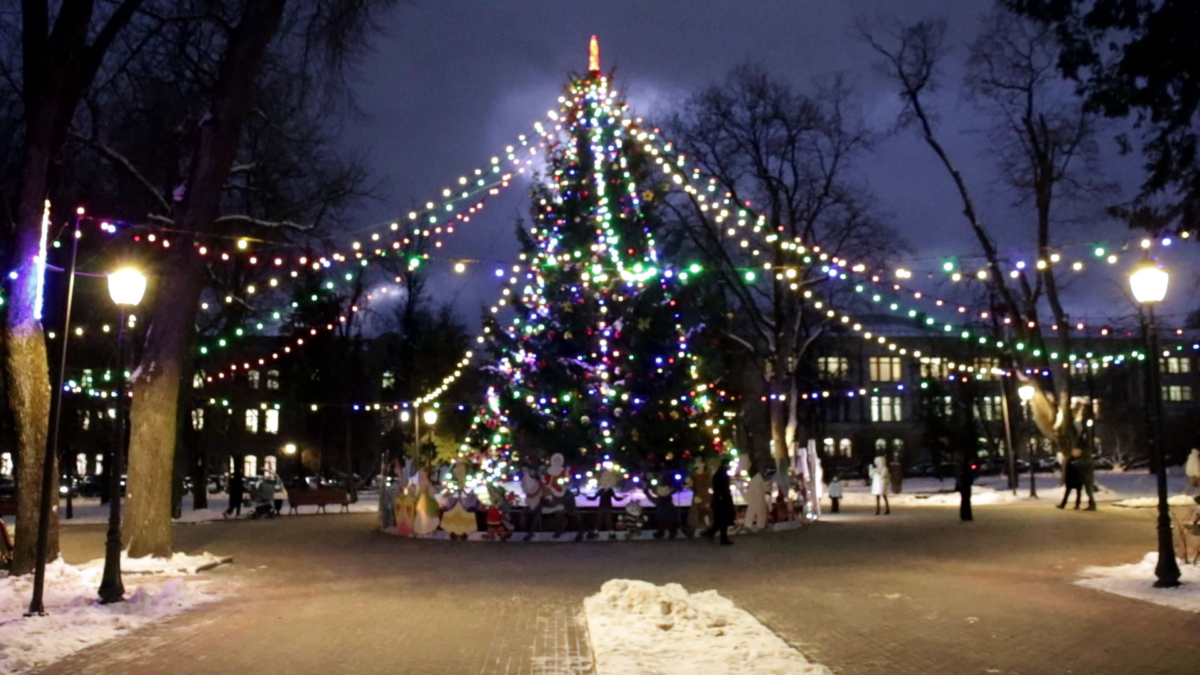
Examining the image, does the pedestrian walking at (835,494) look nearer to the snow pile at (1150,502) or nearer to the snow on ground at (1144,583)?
the snow pile at (1150,502)

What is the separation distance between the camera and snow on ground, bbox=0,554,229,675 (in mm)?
10430

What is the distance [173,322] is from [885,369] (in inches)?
2848

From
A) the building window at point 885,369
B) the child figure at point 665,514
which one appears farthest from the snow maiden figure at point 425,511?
the building window at point 885,369

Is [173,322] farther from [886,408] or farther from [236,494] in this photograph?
[886,408]

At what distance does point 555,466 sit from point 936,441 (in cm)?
4583

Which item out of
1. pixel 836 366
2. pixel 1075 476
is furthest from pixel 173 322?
pixel 836 366

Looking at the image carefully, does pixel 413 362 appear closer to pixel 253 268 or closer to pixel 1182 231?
pixel 253 268

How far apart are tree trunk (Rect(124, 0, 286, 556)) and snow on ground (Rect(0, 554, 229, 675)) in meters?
0.79

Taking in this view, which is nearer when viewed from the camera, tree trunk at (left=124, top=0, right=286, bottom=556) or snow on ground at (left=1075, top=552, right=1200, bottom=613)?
snow on ground at (left=1075, top=552, right=1200, bottom=613)

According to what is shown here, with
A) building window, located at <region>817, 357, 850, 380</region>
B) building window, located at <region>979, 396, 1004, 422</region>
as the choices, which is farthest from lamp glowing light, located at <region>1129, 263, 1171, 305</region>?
building window, located at <region>979, 396, 1004, 422</region>

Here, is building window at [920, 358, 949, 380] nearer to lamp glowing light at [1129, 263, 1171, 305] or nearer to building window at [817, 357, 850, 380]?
building window at [817, 357, 850, 380]

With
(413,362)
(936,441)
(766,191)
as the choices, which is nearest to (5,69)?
(766,191)

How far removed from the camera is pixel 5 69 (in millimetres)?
19297

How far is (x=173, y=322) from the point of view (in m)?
18.0
